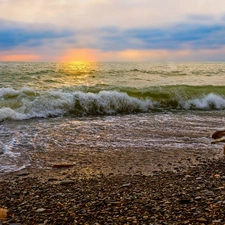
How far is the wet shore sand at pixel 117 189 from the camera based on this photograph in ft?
10.8

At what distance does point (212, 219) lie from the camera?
3.07m

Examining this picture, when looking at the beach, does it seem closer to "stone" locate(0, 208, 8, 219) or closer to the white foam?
"stone" locate(0, 208, 8, 219)

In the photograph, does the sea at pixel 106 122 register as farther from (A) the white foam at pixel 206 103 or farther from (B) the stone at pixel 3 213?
(B) the stone at pixel 3 213

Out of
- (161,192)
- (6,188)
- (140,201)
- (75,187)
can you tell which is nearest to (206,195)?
(161,192)

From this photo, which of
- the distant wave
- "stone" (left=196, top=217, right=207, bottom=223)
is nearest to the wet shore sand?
"stone" (left=196, top=217, right=207, bottom=223)

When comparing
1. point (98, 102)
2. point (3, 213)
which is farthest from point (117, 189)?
point (98, 102)

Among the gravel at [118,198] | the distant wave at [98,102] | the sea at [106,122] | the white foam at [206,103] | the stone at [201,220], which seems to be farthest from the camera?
the white foam at [206,103]

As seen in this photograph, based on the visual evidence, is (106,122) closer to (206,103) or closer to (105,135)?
(105,135)

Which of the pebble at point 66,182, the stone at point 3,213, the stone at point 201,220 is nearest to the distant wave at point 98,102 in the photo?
the pebble at point 66,182

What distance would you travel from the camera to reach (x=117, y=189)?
13.8 ft

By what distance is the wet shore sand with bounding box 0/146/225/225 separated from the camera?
329cm

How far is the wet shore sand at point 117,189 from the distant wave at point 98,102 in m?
5.60

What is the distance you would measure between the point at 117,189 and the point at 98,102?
888 centimetres

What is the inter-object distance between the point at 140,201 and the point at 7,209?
1.65 m
